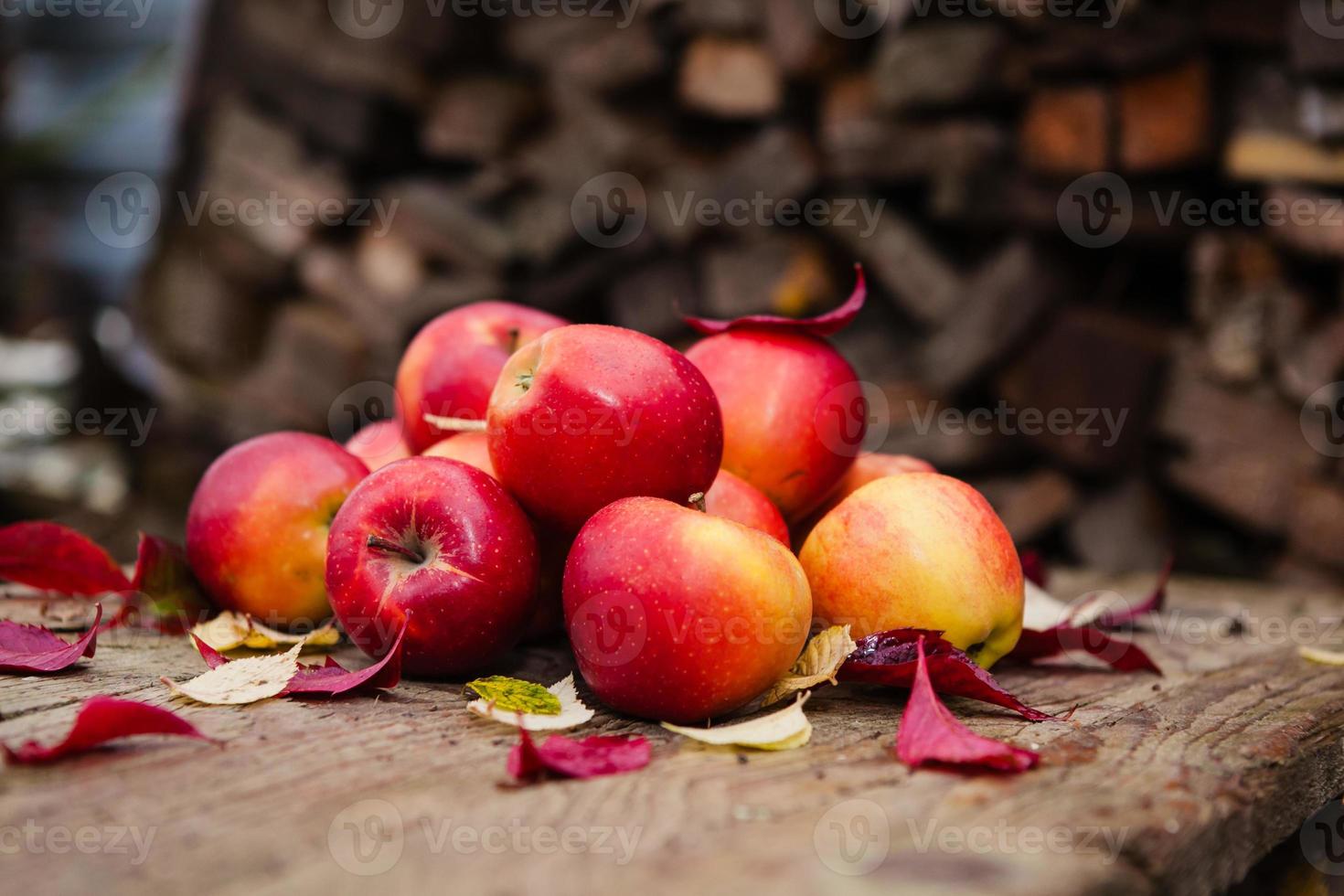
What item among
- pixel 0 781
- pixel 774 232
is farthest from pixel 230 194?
pixel 0 781

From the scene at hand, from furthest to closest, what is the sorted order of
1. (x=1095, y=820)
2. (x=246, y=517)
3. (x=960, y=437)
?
(x=960, y=437), (x=246, y=517), (x=1095, y=820)

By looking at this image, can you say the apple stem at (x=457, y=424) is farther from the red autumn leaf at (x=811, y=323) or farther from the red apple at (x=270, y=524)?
the red autumn leaf at (x=811, y=323)

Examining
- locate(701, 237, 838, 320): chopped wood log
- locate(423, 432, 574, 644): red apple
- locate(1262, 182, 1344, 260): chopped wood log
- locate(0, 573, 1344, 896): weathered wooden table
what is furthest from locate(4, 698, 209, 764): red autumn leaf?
locate(1262, 182, 1344, 260): chopped wood log

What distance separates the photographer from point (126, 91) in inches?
179

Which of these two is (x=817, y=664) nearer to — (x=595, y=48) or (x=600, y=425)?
(x=600, y=425)

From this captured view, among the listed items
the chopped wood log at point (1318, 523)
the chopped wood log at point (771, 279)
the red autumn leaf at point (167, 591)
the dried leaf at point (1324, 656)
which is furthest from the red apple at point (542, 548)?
the chopped wood log at point (1318, 523)

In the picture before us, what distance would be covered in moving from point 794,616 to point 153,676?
1.94 ft

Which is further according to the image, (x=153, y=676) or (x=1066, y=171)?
(x=1066, y=171)

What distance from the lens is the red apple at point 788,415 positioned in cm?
110

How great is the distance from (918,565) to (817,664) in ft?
0.45

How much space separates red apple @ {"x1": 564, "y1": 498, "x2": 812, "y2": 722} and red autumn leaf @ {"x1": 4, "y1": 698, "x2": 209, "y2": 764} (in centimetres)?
31

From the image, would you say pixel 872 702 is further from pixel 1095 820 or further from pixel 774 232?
pixel 774 232

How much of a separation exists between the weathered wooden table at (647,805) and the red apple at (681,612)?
0.05m

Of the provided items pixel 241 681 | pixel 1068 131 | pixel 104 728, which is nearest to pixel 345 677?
pixel 241 681
